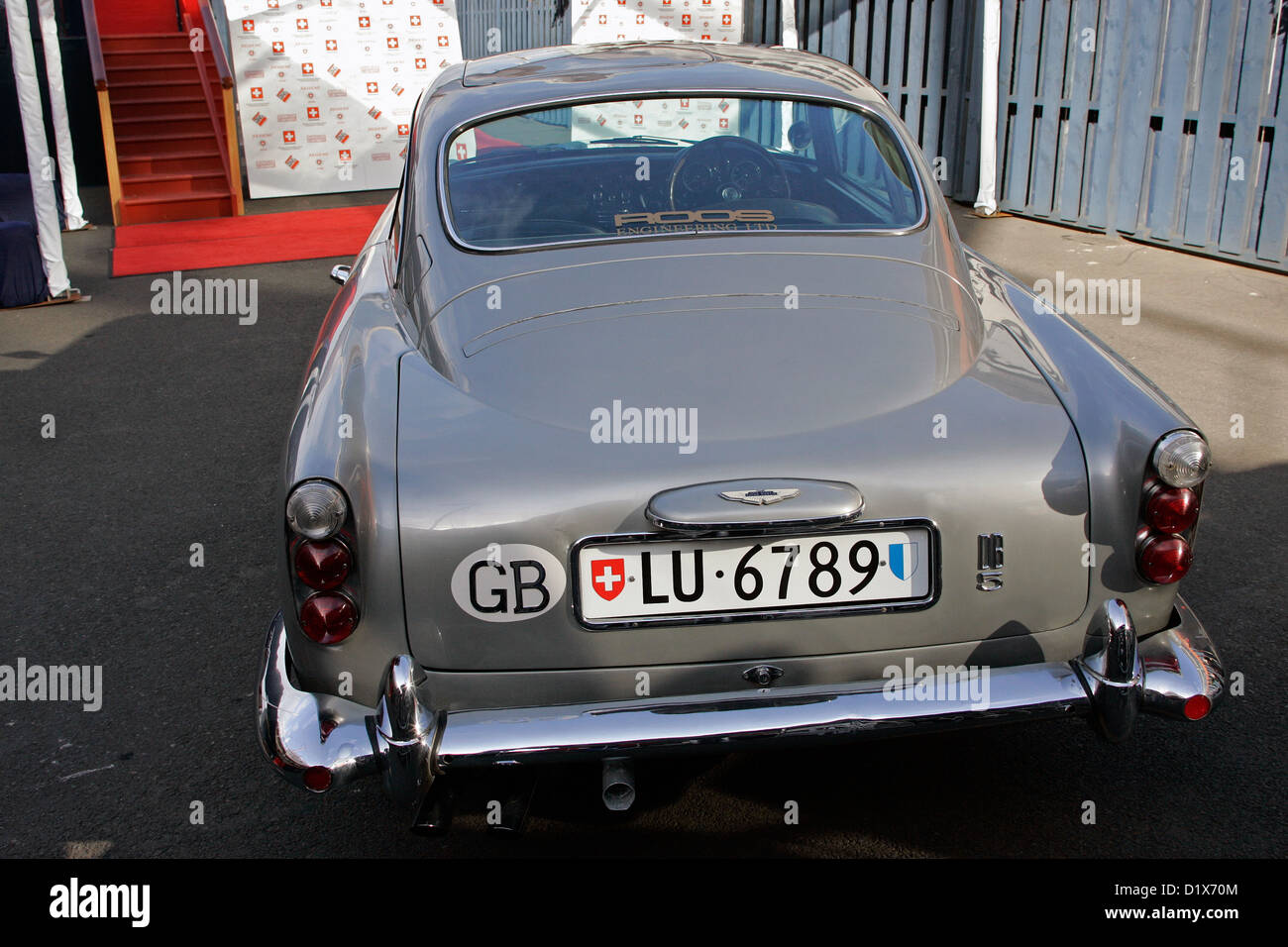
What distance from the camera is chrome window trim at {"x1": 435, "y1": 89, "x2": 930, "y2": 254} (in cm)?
322

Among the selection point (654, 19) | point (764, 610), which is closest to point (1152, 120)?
point (654, 19)

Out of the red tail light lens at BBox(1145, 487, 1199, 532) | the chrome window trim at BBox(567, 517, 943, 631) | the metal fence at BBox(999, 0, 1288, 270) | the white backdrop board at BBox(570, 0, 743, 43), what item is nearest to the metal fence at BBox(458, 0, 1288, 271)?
the metal fence at BBox(999, 0, 1288, 270)

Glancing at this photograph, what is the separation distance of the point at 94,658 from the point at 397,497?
6.21 ft

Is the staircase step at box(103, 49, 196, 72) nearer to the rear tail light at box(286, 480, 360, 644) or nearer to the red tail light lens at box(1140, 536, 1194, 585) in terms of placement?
the rear tail light at box(286, 480, 360, 644)

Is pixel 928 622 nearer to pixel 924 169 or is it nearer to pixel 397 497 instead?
pixel 397 497

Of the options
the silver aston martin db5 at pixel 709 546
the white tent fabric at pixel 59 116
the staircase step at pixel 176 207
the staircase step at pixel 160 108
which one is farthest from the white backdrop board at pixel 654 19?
the silver aston martin db5 at pixel 709 546

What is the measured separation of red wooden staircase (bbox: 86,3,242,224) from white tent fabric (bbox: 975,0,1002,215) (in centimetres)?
743

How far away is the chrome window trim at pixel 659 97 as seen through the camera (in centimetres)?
322

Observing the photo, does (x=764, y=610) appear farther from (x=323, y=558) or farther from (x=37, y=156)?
(x=37, y=156)

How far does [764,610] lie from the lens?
238cm

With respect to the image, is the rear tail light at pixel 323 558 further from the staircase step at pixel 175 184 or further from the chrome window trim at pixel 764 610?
the staircase step at pixel 175 184

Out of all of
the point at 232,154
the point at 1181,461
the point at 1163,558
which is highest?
the point at 1181,461

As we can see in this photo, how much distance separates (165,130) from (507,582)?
1228 cm
